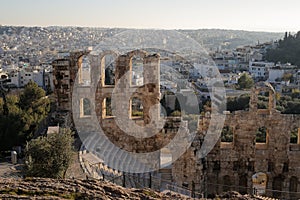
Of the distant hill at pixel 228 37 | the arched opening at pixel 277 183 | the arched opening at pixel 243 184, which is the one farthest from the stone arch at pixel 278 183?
the distant hill at pixel 228 37

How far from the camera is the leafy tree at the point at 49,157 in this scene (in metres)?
12.1

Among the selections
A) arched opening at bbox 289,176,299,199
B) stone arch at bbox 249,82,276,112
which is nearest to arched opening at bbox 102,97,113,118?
stone arch at bbox 249,82,276,112

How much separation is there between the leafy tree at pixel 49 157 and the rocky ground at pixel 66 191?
16.3 feet

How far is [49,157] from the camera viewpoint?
485 inches

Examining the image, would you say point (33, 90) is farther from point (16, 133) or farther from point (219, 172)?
point (219, 172)

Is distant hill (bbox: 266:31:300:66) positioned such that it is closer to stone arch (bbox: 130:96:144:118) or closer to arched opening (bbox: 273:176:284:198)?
stone arch (bbox: 130:96:144:118)

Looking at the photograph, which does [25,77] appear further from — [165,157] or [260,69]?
[165,157]

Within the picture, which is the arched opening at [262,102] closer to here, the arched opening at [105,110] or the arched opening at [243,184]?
the arched opening at [243,184]

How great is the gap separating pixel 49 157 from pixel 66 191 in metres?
5.90

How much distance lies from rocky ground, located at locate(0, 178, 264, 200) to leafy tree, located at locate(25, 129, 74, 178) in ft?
16.3

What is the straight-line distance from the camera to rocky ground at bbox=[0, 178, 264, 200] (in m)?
6.46

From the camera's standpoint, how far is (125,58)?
686 inches

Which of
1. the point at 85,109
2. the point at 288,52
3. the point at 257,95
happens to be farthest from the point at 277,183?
the point at 288,52

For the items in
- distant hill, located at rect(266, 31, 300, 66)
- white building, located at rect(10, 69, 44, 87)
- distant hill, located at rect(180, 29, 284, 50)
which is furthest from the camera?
distant hill, located at rect(180, 29, 284, 50)
